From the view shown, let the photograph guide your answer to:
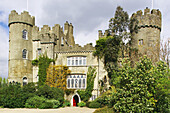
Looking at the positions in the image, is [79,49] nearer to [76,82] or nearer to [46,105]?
[76,82]

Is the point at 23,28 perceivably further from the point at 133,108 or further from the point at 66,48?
the point at 133,108

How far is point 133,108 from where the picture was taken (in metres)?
11.6

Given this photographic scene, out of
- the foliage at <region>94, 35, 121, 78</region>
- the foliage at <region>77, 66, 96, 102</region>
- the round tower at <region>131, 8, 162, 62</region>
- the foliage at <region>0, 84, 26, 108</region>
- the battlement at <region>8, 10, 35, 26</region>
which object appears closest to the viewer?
the foliage at <region>0, 84, 26, 108</region>

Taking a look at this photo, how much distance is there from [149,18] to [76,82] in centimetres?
1378

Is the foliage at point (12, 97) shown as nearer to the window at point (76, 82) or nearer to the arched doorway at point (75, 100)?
the window at point (76, 82)

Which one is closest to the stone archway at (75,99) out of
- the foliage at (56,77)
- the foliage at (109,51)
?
the foliage at (56,77)

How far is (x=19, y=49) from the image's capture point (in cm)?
2559

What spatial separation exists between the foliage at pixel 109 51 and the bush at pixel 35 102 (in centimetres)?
950

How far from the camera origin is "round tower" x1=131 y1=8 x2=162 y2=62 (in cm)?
2178

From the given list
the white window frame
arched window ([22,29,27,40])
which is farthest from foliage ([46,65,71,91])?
arched window ([22,29,27,40])

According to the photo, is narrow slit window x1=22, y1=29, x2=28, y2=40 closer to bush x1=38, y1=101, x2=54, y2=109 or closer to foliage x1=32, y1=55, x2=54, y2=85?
foliage x1=32, y1=55, x2=54, y2=85

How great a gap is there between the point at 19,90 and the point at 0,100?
2.43 meters

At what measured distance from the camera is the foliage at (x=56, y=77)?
81.0 feet

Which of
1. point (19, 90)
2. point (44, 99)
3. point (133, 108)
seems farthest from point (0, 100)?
point (133, 108)
